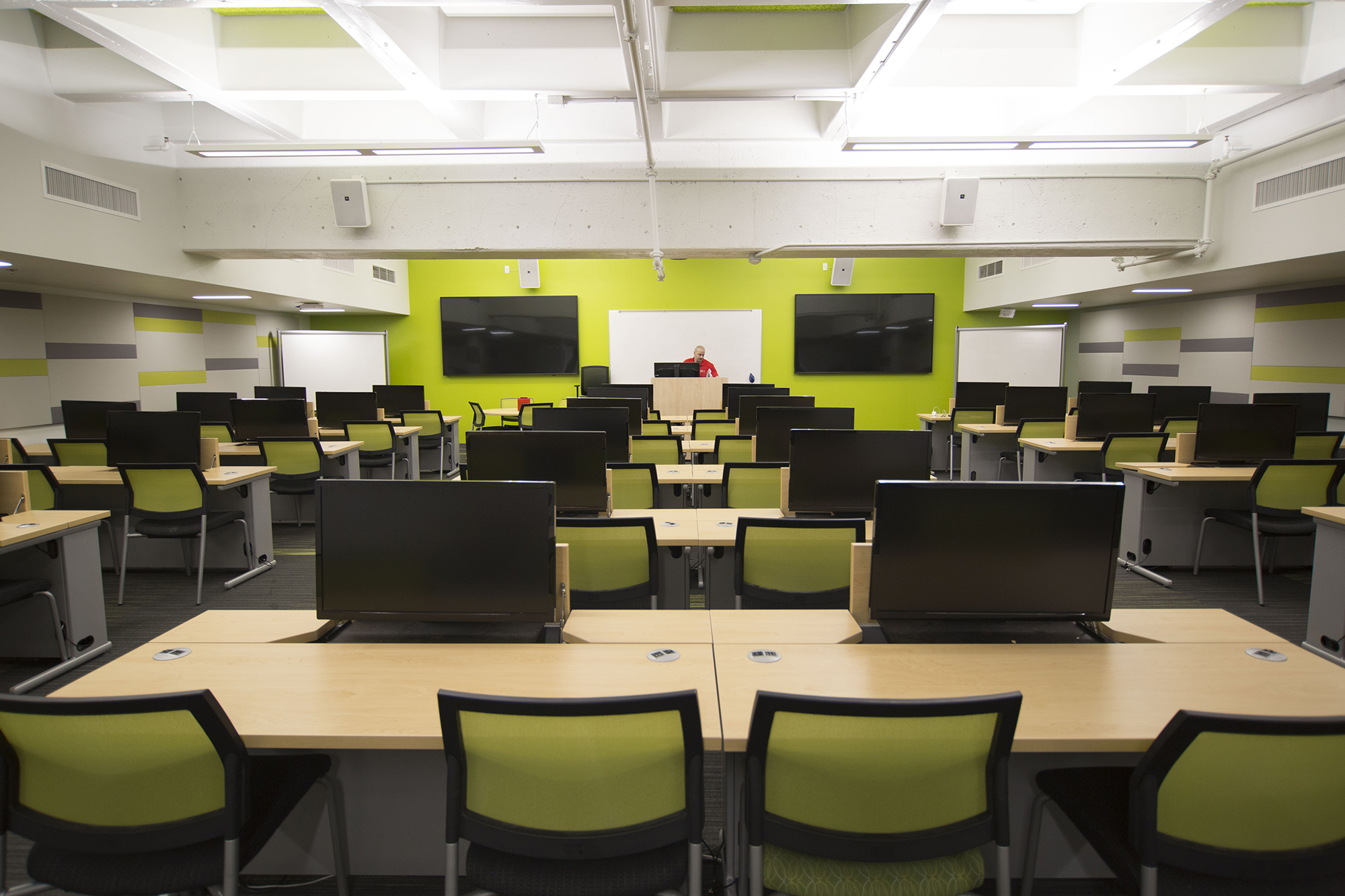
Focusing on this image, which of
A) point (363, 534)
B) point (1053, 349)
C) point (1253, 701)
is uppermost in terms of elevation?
point (1053, 349)

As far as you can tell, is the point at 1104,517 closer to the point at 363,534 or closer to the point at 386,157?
the point at 363,534

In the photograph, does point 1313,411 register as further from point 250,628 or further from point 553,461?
point 250,628

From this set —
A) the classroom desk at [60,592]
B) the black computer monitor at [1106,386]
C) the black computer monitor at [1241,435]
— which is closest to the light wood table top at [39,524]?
the classroom desk at [60,592]

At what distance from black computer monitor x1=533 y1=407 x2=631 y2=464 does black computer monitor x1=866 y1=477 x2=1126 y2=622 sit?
266 centimetres

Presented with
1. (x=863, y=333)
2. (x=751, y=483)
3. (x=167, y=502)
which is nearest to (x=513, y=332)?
(x=863, y=333)

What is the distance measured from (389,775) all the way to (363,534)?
0.68 m

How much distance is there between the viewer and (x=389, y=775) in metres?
1.86

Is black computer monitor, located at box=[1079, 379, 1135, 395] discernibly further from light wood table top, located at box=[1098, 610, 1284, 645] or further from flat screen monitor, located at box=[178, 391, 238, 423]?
flat screen monitor, located at box=[178, 391, 238, 423]

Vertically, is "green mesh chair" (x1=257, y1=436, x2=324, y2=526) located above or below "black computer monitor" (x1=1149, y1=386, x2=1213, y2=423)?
below

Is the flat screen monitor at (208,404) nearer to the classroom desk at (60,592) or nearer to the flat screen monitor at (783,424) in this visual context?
the classroom desk at (60,592)

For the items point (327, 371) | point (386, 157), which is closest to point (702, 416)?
point (386, 157)

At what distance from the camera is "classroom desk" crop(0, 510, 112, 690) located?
3291 millimetres

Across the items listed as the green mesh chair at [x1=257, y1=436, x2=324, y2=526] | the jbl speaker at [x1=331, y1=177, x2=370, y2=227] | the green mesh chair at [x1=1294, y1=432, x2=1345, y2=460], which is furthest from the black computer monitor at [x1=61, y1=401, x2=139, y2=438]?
the green mesh chair at [x1=1294, y1=432, x2=1345, y2=460]

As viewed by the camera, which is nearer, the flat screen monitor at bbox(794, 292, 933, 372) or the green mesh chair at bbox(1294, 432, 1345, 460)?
the green mesh chair at bbox(1294, 432, 1345, 460)
